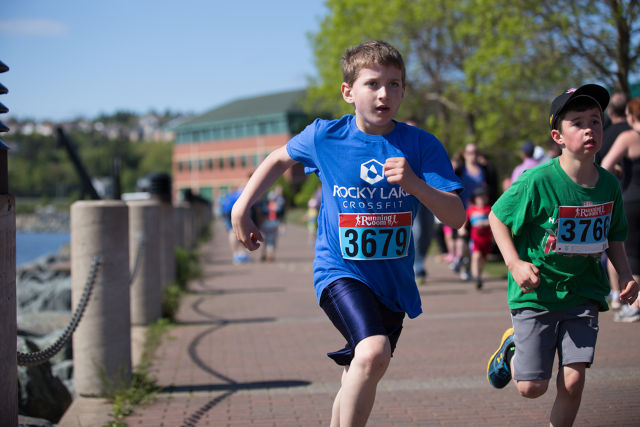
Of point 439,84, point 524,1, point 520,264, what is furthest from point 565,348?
point 439,84

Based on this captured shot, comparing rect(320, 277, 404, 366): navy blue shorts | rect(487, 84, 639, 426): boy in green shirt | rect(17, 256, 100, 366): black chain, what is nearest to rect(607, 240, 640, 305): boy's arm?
rect(487, 84, 639, 426): boy in green shirt

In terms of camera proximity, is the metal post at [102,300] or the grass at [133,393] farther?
the metal post at [102,300]

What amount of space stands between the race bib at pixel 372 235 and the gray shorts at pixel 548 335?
770mm

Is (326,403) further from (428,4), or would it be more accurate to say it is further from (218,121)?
(218,121)

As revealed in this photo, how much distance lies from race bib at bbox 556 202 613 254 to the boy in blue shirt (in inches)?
25.9

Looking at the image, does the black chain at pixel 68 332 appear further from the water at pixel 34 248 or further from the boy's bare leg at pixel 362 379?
the water at pixel 34 248

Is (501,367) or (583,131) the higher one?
(583,131)

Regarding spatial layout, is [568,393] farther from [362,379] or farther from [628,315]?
[628,315]

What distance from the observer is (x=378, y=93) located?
3.56 metres

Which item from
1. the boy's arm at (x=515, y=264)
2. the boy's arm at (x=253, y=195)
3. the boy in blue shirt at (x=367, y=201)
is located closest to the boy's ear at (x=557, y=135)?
the boy's arm at (x=515, y=264)

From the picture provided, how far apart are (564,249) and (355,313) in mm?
1133

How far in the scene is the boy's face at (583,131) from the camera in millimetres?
3818

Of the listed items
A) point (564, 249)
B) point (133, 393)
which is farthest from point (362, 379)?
point (133, 393)

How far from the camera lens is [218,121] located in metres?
107
